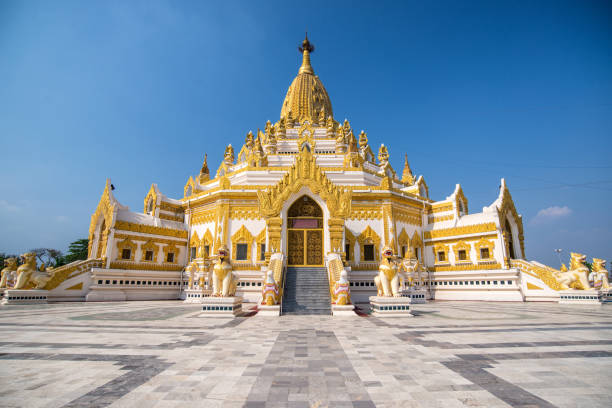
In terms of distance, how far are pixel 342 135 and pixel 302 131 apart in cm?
431

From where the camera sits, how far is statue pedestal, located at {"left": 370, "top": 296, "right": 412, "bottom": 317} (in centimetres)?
1162

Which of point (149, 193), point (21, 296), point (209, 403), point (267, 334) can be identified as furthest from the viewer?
point (149, 193)

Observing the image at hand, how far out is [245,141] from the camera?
33.0 meters

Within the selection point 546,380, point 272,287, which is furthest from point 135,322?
point 546,380

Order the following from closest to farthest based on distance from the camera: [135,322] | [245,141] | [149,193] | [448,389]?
1. [448,389]
2. [135,322]
3. [149,193]
4. [245,141]

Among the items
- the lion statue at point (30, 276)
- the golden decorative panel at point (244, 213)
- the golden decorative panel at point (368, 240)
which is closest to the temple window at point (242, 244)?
the golden decorative panel at point (244, 213)

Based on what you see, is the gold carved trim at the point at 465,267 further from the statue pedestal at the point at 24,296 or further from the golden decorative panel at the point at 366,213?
the statue pedestal at the point at 24,296

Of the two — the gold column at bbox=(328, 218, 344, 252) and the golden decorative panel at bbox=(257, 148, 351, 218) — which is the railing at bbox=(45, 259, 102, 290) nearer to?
the golden decorative panel at bbox=(257, 148, 351, 218)

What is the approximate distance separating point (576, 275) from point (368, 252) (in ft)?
37.4

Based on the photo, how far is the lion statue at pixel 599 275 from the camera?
663 inches

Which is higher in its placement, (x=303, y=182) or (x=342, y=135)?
(x=342, y=135)

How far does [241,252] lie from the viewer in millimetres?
20641

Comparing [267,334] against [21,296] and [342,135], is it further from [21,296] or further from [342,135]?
[342,135]

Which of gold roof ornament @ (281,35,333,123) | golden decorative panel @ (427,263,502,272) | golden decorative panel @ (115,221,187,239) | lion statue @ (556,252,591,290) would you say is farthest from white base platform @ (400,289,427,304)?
gold roof ornament @ (281,35,333,123)
